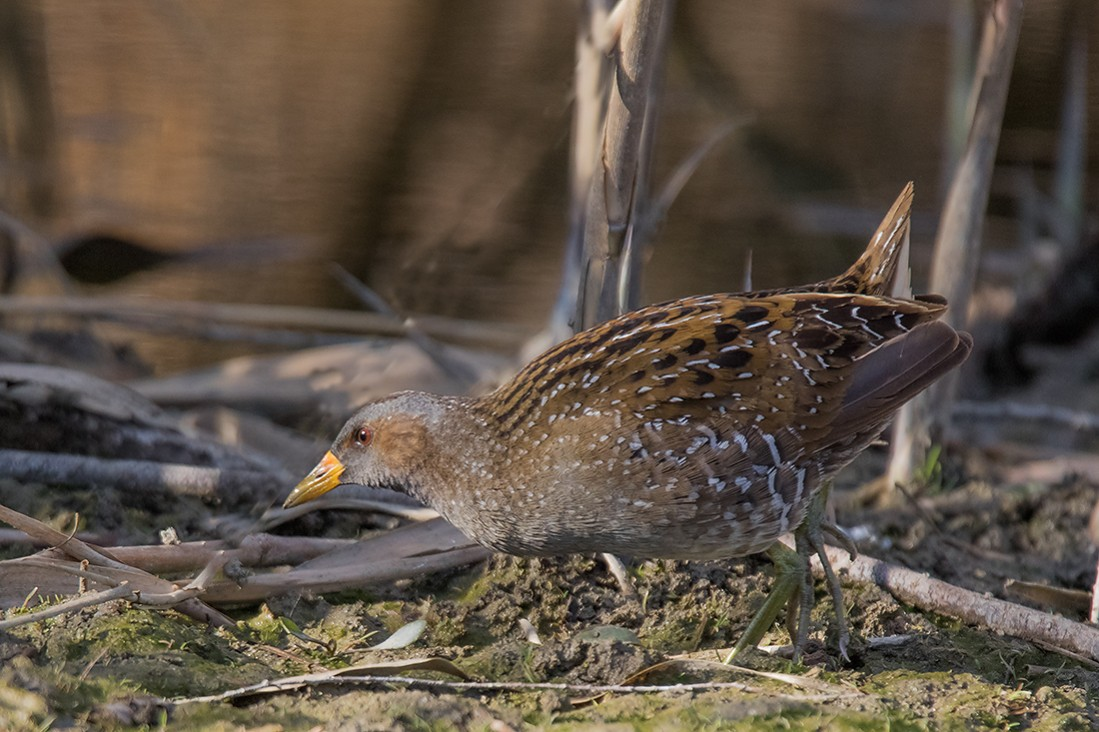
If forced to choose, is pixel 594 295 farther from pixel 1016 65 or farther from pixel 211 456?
pixel 1016 65

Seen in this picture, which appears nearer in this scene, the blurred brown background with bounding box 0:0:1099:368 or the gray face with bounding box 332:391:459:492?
the gray face with bounding box 332:391:459:492

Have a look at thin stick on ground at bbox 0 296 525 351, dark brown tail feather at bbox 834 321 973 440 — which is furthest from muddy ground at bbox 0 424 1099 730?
thin stick on ground at bbox 0 296 525 351

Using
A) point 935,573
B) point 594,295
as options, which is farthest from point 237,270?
point 935,573

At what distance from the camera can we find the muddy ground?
2.72 m

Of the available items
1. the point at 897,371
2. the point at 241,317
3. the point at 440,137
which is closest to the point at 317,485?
the point at 897,371

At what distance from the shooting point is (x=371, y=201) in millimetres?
8328

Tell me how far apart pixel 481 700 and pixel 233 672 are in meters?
0.55

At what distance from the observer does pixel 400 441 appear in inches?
135

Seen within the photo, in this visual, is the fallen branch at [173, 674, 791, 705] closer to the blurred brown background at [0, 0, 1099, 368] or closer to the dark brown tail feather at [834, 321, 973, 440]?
the dark brown tail feather at [834, 321, 973, 440]

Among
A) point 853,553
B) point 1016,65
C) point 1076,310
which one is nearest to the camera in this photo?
point 853,553

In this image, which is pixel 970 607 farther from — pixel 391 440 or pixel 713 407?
pixel 391 440

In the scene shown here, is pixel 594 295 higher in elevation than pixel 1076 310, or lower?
higher

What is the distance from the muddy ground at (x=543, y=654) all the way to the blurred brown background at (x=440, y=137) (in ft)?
11.0

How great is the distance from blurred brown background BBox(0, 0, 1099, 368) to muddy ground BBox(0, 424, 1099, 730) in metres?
3.36
